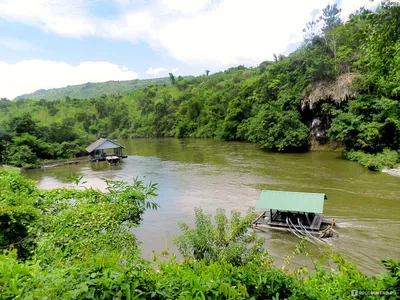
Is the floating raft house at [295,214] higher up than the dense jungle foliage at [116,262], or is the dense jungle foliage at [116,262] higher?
the dense jungle foliage at [116,262]

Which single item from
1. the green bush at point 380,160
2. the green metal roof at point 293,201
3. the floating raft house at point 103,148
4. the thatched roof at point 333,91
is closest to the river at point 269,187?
the green bush at point 380,160

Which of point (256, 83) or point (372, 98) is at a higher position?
point (256, 83)

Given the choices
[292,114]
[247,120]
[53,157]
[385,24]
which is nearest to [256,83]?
[247,120]

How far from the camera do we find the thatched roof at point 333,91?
2445 cm

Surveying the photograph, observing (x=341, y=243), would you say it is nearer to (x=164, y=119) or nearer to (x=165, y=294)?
(x=165, y=294)

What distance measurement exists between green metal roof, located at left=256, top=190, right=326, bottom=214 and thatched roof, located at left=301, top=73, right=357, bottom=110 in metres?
16.7

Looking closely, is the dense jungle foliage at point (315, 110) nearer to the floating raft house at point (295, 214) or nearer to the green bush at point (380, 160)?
the green bush at point (380, 160)

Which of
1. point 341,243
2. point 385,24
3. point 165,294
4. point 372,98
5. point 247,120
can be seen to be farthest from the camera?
point 247,120

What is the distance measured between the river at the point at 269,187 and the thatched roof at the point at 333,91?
499 centimetres

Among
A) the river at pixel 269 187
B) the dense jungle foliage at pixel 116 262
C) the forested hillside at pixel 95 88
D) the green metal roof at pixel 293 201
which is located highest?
the forested hillside at pixel 95 88

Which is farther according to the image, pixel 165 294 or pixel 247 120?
pixel 247 120

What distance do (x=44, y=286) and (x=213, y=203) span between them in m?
12.8

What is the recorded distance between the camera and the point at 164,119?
57.9 meters

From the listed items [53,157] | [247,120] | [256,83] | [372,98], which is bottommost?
[53,157]
